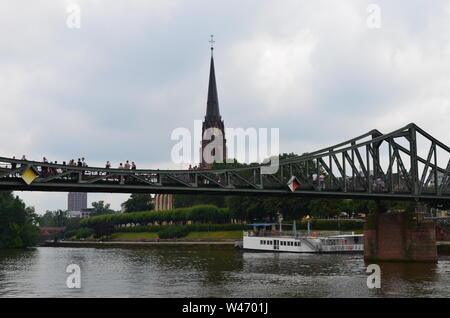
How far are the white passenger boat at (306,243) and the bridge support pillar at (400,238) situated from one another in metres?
28.0

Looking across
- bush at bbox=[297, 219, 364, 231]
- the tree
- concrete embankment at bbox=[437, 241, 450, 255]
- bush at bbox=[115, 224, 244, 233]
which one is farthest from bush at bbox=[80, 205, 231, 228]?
concrete embankment at bbox=[437, 241, 450, 255]

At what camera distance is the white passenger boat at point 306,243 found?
105 metres

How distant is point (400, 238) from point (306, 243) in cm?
3399

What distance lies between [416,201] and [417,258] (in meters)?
8.60

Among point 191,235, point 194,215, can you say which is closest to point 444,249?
point 191,235

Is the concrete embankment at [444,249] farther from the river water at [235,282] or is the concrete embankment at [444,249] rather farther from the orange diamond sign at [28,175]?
the orange diamond sign at [28,175]

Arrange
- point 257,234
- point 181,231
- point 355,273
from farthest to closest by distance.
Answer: point 181,231
point 257,234
point 355,273

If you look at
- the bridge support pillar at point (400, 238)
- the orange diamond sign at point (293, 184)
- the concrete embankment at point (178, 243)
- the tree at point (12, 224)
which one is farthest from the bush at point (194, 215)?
the orange diamond sign at point (293, 184)

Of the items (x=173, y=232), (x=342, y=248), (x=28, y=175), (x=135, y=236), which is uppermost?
(x=28, y=175)

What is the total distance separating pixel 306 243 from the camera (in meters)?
107

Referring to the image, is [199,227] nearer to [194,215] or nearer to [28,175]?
[194,215]

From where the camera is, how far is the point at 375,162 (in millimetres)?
78750
